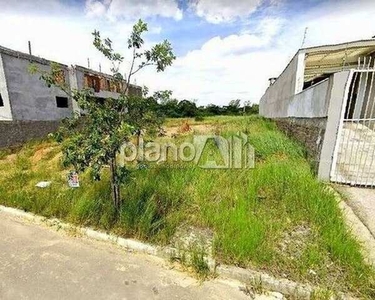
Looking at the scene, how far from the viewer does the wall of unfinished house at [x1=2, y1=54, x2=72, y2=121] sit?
1202 centimetres

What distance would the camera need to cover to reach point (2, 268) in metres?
2.60

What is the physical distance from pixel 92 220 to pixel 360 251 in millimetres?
3410

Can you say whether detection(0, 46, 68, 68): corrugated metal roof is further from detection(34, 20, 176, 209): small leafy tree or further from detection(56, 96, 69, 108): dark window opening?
detection(34, 20, 176, 209): small leafy tree

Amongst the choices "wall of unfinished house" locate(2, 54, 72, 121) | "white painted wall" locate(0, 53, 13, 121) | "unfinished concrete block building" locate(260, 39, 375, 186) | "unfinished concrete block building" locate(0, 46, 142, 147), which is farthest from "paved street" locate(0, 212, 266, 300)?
"wall of unfinished house" locate(2, 54, 72, 121)

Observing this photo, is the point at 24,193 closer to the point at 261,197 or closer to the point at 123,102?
the point at 123,102

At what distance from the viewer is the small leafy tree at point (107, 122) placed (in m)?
2.94

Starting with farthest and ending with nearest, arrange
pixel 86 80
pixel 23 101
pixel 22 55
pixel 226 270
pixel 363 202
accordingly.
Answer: pixel 86 80, pixel 23 101, pixel 22 55, pixel 363 202, pixel 226 270

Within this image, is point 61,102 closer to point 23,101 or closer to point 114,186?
point 23,101

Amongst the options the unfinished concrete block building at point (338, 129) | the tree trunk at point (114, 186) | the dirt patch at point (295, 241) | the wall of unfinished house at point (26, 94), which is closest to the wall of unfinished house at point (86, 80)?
the wall of unfinished house at point (26, 94)

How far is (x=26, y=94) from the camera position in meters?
13.0

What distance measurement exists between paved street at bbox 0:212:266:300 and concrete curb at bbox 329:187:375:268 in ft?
4.87

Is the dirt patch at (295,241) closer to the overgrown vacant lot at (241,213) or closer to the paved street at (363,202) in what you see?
the overgrown vacant lot at (241,213)

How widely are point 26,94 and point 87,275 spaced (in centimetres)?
1376

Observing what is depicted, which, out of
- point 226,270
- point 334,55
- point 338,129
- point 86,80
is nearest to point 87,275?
point 226,270
